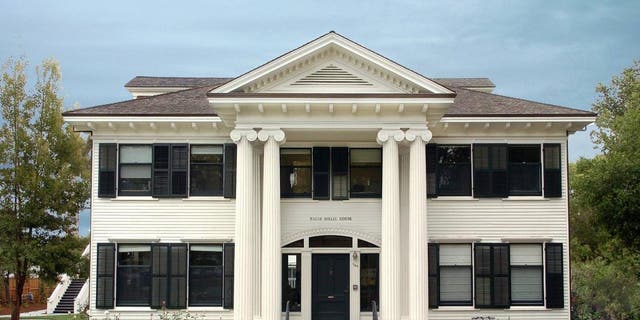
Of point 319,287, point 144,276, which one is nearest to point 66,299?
point 144,276

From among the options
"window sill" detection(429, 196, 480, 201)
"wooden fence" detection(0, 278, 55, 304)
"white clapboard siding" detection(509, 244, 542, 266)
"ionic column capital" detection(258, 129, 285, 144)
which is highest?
"ionic column capital" detection(258, 129, 285, 144)

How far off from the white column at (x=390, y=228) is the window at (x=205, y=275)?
5442 millimetres

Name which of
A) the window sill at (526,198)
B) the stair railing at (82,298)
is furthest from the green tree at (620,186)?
the stair railing at (82,298)

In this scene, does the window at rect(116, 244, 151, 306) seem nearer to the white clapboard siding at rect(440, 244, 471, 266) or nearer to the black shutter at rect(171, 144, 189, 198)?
the black shutter at rect(171, 144, 189, 198)

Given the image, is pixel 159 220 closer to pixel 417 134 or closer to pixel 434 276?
pixel 417 134

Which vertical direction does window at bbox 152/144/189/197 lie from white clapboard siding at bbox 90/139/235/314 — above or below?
above

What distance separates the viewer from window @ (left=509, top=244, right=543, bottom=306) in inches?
890

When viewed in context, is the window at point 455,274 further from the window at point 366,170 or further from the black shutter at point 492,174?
the window at point 366,170

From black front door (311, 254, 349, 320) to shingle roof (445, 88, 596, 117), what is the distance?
19.1 ft

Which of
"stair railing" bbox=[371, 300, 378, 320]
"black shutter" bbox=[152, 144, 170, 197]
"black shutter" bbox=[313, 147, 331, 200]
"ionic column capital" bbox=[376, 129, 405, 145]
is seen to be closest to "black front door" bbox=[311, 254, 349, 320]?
"stair railing" bbox=[371, 300, 378, 320]

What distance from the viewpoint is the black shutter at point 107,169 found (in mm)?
22812

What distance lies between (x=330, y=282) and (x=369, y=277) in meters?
1.25

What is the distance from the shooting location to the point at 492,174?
22.8 metres

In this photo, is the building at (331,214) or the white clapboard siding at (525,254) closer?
the building at (331,214)
